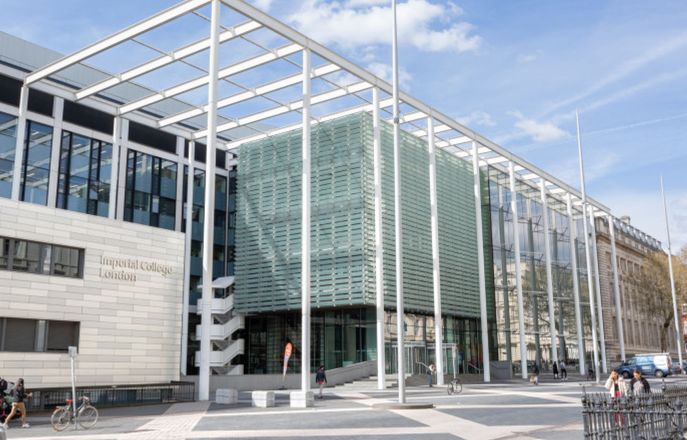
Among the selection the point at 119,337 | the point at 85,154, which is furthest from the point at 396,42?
the point at 85,154

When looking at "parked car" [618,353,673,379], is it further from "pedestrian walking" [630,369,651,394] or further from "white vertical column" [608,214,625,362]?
"pedestrian walking" [630,369,651,394]

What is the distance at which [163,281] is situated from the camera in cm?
3139

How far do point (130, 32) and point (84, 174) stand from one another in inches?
555

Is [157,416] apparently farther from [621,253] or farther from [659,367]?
[621,253]

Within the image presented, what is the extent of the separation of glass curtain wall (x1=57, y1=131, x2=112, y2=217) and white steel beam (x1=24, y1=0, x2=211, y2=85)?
7.57m

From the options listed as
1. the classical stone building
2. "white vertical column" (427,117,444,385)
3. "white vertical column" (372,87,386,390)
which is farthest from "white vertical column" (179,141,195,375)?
the classical stone building

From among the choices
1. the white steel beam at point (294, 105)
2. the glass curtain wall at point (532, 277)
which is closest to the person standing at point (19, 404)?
the white steel beam at point (294, 105)

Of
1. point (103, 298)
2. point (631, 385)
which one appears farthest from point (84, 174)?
point (631, 385)

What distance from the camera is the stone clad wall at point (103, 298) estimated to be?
84.9ft

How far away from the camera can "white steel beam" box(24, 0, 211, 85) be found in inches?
1204

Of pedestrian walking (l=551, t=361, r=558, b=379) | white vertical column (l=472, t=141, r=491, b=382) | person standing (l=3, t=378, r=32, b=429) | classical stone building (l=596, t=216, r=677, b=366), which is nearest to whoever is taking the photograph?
person standing (l=3, t=378, r=32, b=429)

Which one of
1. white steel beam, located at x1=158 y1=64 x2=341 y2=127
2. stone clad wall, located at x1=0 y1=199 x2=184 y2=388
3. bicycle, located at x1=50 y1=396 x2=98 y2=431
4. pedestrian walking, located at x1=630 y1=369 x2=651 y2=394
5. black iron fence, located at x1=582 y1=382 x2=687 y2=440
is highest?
white steel beam, located at x1=158 y1=64 x2=341 y2=127

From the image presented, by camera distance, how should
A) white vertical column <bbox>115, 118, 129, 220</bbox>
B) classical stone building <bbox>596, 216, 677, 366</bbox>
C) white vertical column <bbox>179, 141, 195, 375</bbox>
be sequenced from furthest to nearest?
1. classical stone building <bbox>596, 216, 677, 366</bbox>
2. white vertical column <bbox>179, 141, 195, 375</bbox>
3. white vertical column <bbox>115, 118, 129, 220</bbox>

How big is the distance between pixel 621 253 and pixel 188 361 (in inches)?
2124
